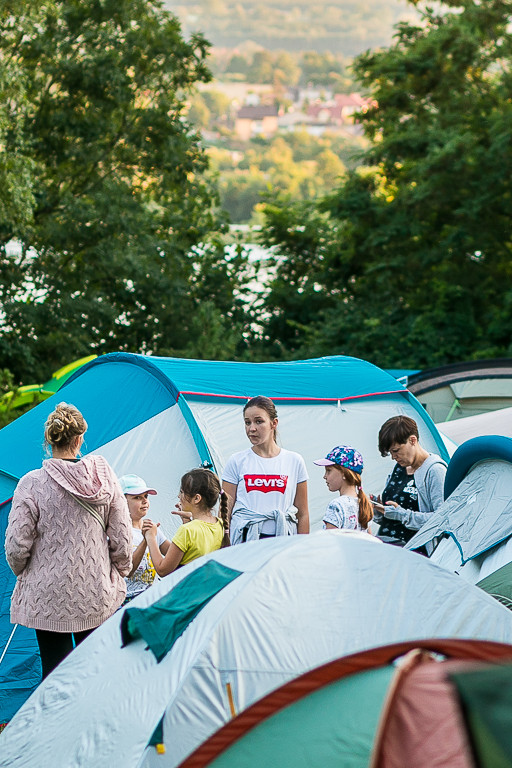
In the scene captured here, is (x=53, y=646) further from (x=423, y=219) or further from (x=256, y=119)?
(x=256, y=119)

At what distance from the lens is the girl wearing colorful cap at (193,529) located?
150 inches

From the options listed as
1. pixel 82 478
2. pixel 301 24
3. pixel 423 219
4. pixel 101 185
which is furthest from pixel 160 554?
pixel 301 24

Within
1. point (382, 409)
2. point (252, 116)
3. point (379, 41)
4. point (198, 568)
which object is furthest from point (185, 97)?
point (379, 41)

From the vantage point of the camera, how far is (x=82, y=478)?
341 cm

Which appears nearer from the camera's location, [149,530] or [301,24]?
[149,530]

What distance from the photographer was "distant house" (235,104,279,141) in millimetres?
93312

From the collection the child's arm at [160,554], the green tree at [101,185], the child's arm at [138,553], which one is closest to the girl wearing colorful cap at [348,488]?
the child's arm at [160,554]

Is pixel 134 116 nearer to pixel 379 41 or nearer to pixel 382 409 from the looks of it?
pixel 382 409

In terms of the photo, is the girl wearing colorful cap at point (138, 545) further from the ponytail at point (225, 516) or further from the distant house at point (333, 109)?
the distant house at point (333, 109)

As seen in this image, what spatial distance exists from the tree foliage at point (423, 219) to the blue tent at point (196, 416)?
8510 mm

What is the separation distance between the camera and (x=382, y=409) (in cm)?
584

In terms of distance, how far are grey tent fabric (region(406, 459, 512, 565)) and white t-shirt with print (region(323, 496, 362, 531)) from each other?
322mm

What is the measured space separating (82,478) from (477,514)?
171 centimetres

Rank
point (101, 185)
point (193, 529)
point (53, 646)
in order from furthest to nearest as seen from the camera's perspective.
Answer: point (101, 185) < point (193, 529) < point (53, 646)
